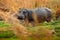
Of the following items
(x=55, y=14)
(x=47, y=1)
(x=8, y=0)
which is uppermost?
(x=8, y=0)

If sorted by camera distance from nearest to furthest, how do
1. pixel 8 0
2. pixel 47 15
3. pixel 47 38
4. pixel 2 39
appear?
1. pixel 47 38
2. pixel 2 39
3. pixel 8 0
4. pixel 47 15

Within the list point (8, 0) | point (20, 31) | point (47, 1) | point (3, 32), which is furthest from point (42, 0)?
point (20, 31)

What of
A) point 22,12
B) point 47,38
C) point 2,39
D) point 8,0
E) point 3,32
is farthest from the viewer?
point 22,12

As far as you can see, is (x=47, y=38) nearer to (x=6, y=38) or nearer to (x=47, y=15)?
(x=6, y=38)

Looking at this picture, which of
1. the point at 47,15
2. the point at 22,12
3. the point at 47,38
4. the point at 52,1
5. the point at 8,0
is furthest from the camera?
the point at 52,1

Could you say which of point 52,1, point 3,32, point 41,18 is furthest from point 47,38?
point 52,1

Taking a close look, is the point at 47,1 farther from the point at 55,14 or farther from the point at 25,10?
the point at 25,10

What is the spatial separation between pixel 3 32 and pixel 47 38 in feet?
3.55

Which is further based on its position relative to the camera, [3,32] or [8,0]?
[8,0]

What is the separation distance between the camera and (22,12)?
13.1 feet

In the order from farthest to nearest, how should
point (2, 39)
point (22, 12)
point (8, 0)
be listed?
1. point (22, 12)
2. point (8, 0)
3. point (2, 39)

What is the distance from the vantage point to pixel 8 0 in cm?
335

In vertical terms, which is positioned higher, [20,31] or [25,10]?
[20,31]

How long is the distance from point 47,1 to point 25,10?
66 centimetres
